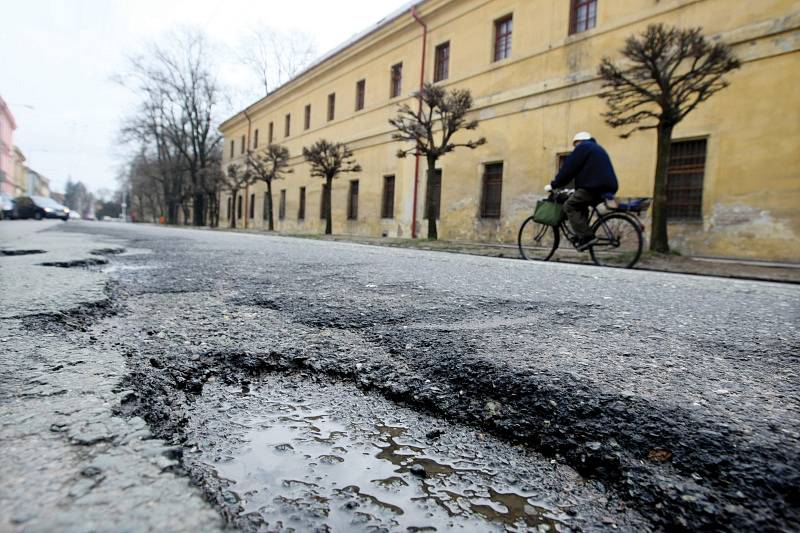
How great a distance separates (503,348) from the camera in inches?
61.2

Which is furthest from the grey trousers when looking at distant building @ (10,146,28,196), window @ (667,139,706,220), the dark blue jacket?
distant building @ (10,146,28,196)

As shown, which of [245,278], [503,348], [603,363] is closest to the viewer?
[603,363]

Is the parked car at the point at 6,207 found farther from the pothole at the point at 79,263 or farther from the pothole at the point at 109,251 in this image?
the pothole at the point at 79,263

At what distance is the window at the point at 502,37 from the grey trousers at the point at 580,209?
8.89m

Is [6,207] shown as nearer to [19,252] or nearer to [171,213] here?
[171,213]

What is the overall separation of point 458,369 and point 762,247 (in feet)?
31.8

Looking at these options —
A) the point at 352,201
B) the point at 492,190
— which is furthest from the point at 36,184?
the point at 492,190

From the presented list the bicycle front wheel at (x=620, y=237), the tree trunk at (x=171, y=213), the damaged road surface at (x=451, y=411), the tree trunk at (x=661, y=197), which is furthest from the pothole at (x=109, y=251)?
the tree trunk at (x=171, y=213)

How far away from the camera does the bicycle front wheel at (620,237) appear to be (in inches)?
258

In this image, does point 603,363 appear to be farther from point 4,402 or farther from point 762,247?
point 762,247

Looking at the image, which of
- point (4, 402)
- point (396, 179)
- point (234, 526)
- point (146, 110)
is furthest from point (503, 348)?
point (146, 110)

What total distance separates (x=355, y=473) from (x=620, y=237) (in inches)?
264

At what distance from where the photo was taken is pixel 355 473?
90 centimetres

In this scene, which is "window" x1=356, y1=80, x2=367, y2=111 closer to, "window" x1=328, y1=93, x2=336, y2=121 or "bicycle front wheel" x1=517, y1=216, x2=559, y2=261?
→ "window" x1=328, y1=93, x2=336, y2=121
